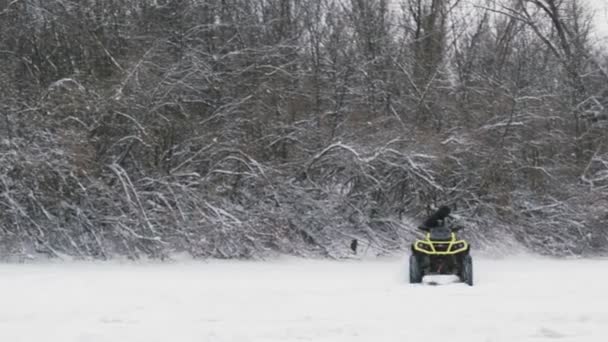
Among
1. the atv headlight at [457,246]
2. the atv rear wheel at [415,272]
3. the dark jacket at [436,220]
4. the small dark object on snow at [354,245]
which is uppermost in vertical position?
the dark jacket at [436,220]

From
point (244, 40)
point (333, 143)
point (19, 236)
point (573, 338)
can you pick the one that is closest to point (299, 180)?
point (333, 143)

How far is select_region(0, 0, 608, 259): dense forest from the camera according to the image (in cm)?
1511

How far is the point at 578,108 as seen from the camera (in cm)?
2027

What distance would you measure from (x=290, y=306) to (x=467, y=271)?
3448 mm

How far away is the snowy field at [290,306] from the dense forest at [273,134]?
2.07m

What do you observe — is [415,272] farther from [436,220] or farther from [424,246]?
[436,220]

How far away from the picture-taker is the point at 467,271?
1099 cm

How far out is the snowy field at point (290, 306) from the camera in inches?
269

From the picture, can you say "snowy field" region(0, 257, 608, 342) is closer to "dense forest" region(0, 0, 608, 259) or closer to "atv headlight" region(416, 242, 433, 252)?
"atv headlight" region(416, 242, 433, 252)

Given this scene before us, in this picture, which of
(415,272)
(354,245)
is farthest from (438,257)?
(354,245)

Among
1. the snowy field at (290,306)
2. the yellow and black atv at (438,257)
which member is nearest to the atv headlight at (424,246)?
the yellow and black atv at (438,257)

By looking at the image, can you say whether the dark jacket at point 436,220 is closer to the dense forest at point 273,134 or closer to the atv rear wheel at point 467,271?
the atv rear wheel at point 467,271

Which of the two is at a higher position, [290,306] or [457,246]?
[457,246]

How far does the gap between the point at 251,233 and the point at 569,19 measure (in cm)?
1408
